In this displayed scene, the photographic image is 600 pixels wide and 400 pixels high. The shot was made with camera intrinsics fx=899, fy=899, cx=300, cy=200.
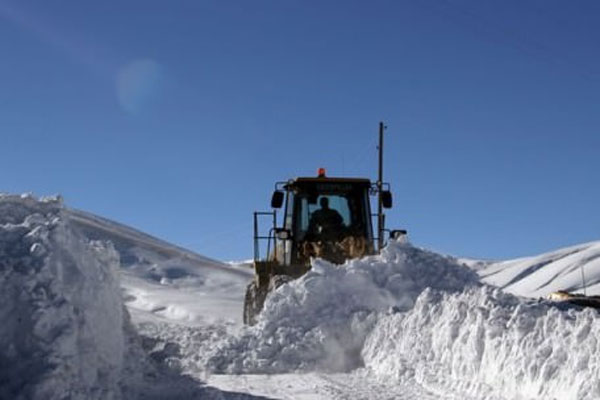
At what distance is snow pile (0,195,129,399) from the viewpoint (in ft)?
18.5

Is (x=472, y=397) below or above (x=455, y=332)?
below

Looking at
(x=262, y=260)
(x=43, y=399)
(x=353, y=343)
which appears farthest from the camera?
(x=262, y=260)

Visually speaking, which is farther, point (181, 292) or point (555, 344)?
point (181, 292)

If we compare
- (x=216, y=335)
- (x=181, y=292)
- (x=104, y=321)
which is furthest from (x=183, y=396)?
(x=181, y=292)

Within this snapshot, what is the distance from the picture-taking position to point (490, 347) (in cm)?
689

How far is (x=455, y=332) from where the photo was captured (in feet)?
25.1

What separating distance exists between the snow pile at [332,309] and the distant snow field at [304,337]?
1 centimetres

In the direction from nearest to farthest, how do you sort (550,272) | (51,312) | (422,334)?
(51,312)
(422,334)
(550,272)

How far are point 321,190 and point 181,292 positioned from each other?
9.99 metres

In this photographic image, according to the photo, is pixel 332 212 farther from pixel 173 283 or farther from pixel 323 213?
pixel 173 283

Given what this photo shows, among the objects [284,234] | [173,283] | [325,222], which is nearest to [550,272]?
[173,283]

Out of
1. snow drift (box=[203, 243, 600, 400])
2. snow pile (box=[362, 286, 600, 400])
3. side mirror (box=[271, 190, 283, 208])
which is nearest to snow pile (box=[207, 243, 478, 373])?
snow drift (box=[203, 243, 600, 400])

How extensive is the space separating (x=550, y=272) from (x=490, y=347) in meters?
41.2

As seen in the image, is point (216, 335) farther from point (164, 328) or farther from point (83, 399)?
point (83, 399)
